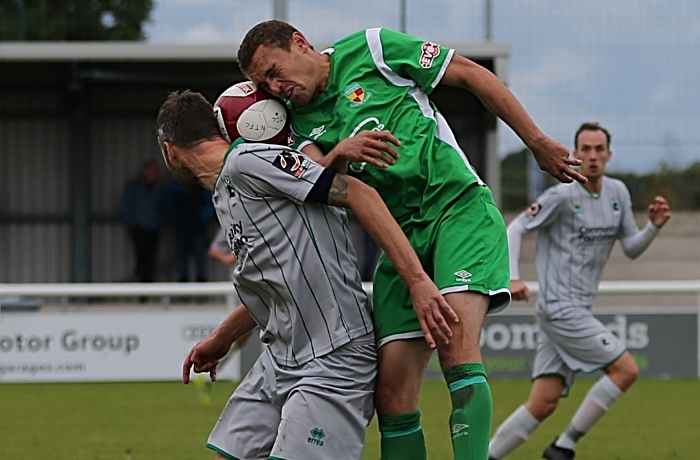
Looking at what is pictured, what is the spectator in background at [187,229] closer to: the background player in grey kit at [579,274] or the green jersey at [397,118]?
the background player in grey kit at [579,274]

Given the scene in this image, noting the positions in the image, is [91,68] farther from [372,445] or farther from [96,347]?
[372,445]

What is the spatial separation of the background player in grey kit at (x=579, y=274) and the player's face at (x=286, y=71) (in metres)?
3.01

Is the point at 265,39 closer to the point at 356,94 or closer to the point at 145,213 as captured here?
the point at 356,94

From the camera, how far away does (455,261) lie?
395cm

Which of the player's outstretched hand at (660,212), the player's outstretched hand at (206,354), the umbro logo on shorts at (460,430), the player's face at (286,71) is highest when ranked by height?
the player's face at (286,71)

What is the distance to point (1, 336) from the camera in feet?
37.3

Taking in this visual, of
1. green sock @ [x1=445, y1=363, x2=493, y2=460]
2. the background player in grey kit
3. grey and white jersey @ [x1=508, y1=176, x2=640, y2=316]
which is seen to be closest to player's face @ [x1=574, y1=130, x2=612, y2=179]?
the background player in grey kit

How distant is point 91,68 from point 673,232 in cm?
809

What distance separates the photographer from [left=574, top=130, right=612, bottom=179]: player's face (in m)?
7.02

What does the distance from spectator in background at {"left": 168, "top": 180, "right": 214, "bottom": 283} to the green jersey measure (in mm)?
11853

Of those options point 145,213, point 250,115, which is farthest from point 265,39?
point 145,213

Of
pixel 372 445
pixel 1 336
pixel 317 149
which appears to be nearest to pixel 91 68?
pixel 1 336

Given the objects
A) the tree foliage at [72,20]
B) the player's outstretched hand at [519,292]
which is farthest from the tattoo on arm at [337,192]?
the tree foliage at [72,20]

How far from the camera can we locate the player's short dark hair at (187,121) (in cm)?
397
